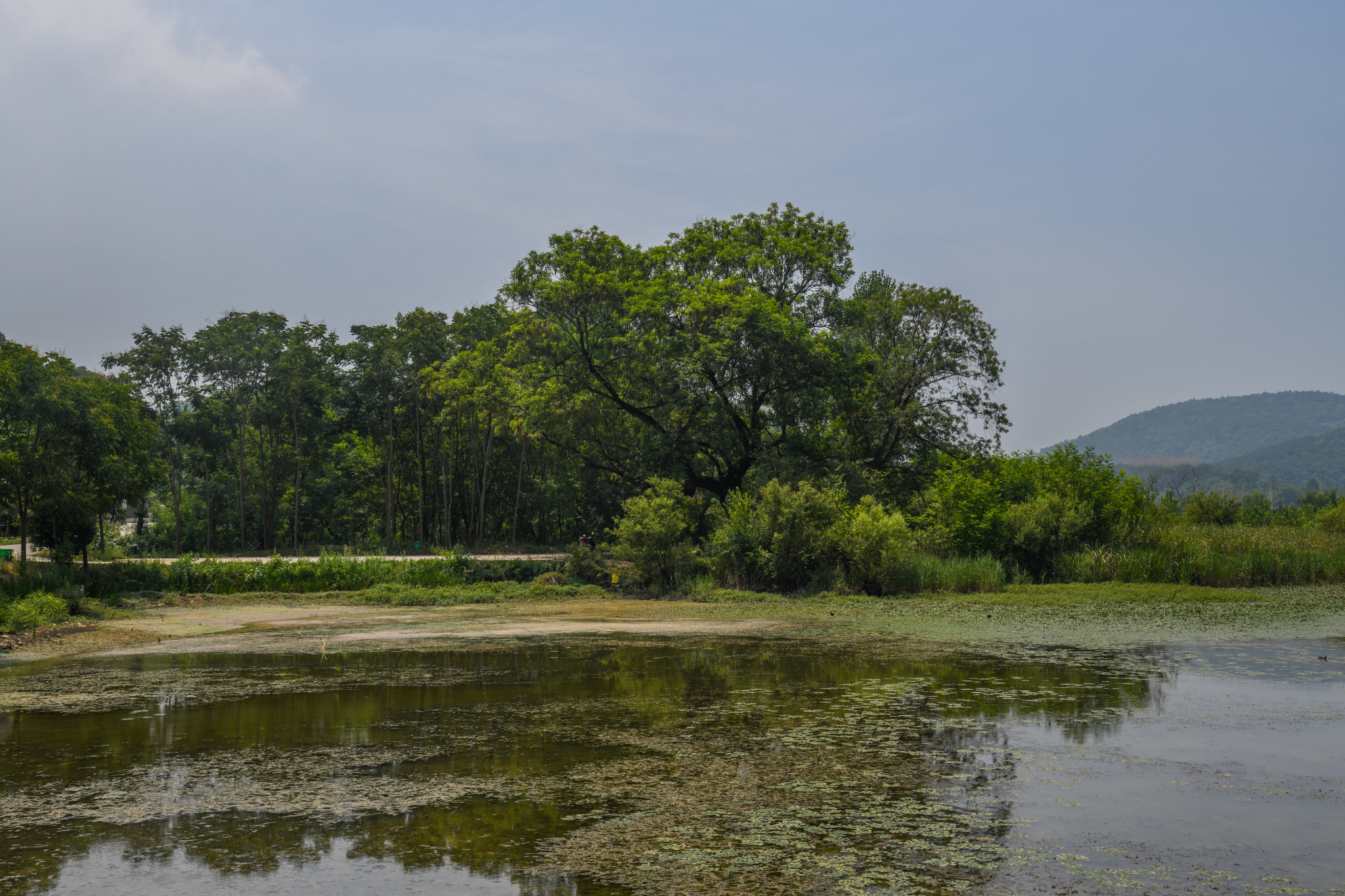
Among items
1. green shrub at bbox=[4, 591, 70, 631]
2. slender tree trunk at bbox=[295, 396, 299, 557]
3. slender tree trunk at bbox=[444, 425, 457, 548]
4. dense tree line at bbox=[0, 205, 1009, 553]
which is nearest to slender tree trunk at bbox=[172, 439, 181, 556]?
dense tree line at bbox=[0, 205, 1009, 553]

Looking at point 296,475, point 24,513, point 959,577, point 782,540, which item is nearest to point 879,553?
point 959,577

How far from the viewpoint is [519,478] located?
146 ft

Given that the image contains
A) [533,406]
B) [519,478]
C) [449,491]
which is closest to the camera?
[533,406]

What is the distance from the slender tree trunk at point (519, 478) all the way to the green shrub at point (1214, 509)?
26.4 metres

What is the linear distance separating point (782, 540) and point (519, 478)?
23.8 m

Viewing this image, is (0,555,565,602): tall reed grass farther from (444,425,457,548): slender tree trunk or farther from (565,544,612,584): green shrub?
(444,425,457,548): slender tree trunk

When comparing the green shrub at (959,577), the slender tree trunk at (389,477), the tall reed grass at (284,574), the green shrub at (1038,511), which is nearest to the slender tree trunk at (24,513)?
the tall reed grass at (284,574)

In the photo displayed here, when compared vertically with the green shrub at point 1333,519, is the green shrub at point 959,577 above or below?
below

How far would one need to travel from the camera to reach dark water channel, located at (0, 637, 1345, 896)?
16.7 feet

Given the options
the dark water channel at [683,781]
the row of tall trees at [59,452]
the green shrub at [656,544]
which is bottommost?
the dark water channel at [683,781]

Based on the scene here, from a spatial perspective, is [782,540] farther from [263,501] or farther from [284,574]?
[263,501]

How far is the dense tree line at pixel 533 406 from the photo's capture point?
27.1 meters

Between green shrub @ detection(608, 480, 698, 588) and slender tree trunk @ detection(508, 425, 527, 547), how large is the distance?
920cm

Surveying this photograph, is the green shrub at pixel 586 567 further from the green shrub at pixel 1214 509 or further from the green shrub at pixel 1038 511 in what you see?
the green shrub at pixel 1214 509
